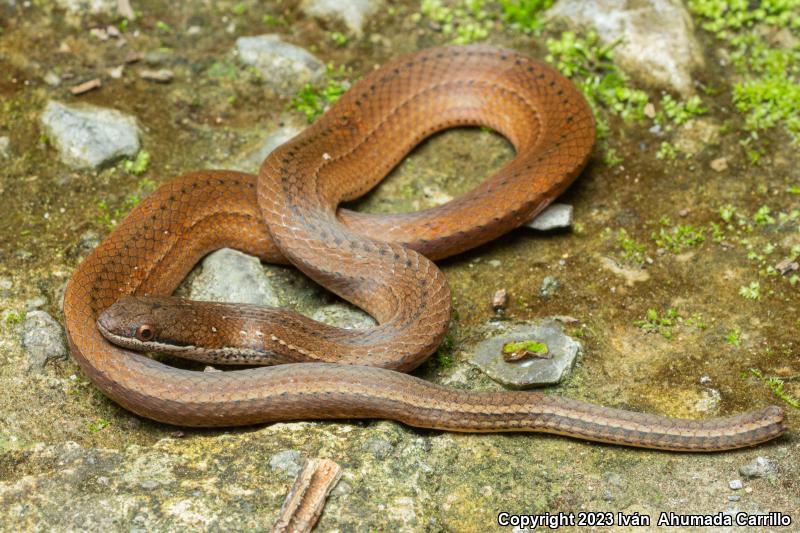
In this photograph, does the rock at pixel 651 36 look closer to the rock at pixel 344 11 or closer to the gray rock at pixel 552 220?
the gray rock at pixel 552 220

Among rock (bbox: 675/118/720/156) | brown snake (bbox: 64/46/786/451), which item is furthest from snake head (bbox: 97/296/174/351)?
rock (bbox: 675/118/720/156)

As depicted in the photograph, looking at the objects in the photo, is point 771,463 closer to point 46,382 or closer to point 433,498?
point 433,498

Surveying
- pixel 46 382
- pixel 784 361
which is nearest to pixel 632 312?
Result: pixel 784 361

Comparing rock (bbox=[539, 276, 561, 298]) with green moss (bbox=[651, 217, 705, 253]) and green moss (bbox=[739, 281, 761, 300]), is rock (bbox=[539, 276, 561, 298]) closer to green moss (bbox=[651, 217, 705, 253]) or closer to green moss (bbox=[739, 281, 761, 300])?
green moss (bbox=[651, 217, 705, 253])

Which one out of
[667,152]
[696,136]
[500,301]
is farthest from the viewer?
[696,136]

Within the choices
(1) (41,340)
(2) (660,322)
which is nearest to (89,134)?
(1) (41,340)

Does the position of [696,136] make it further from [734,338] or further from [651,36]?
[734,338]
